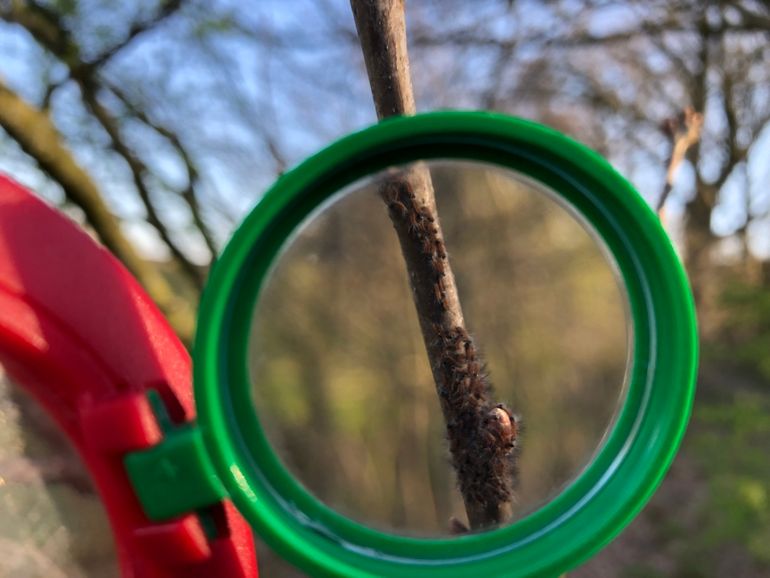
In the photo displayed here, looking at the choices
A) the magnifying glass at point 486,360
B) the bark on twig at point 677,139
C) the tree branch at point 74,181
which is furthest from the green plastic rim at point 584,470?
the tree branch at point 74,181

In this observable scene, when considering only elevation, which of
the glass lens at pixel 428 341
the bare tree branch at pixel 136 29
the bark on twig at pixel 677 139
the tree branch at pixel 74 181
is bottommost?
the glass lens at pixel 428 341

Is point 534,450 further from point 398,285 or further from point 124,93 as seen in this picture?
point 124,93

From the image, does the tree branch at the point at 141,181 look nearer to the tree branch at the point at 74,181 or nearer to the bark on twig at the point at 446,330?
the tree branch at the point at 74,181

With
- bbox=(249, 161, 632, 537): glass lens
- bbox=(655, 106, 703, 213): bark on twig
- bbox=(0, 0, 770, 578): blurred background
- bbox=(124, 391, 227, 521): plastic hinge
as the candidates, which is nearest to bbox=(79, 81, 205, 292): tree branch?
bbox=(0, 0, 770, 578): blurred background

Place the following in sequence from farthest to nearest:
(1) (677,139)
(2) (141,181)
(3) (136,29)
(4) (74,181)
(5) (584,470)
Result: (2) (141,181) < (3) (136,29) < (4) (74,181) < (1) (677,139) < (5) (584,470)

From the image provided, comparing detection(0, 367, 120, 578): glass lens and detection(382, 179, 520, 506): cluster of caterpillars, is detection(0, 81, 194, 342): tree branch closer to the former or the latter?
detection(0, 367, 120, 578): glass lens

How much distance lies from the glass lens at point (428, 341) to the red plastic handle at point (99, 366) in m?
0.07

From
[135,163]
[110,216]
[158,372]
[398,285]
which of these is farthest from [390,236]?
[135,163]

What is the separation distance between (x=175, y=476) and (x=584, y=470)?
0.21m

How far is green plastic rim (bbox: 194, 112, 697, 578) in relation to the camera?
325 millimetres

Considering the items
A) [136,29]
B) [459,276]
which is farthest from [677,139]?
[136,29]

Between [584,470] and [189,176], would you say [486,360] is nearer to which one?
[584,470]

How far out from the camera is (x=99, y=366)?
0.40 metres

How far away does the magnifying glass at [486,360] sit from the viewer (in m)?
0.33
